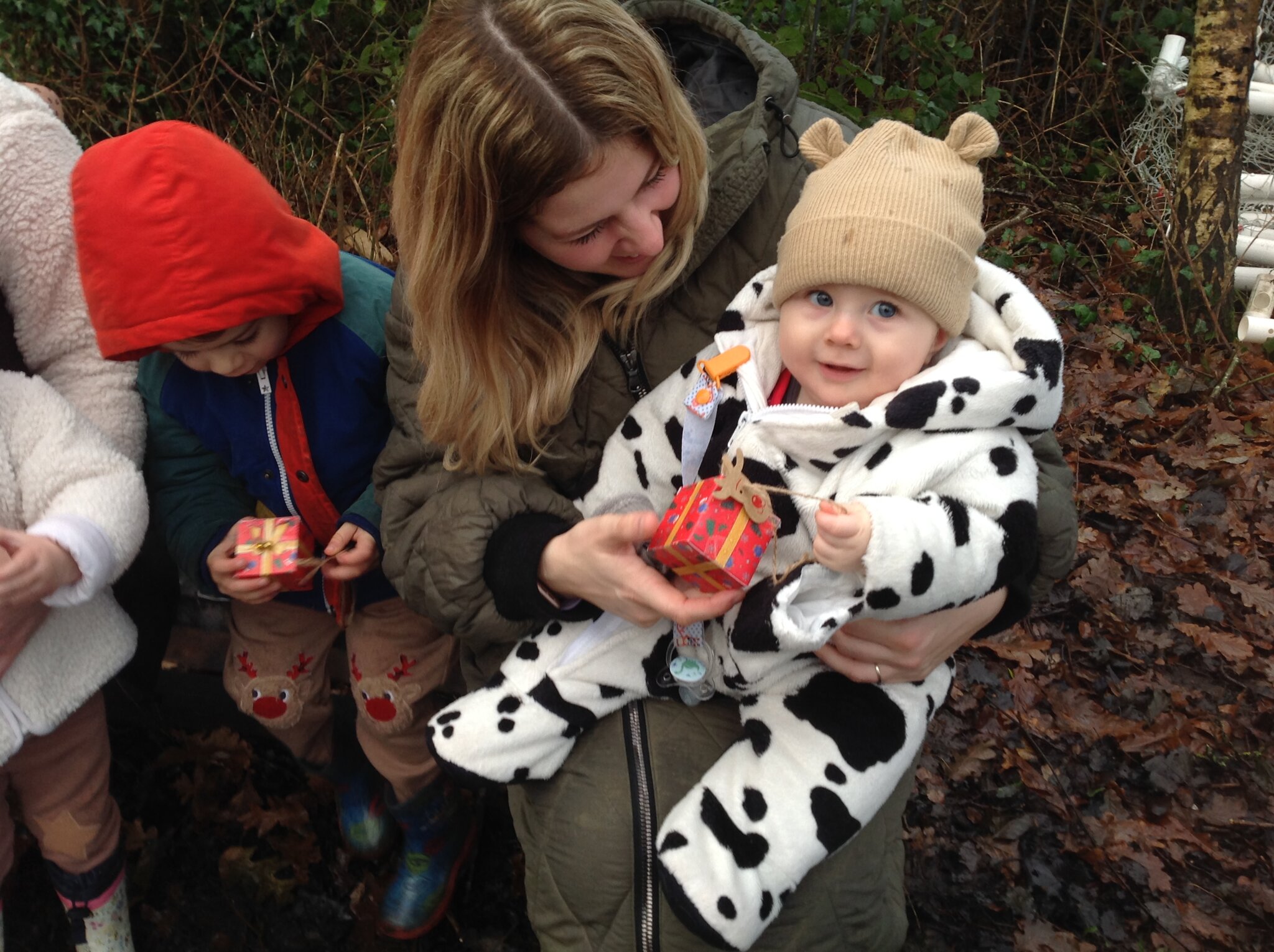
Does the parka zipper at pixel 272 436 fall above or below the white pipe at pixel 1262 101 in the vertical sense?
below

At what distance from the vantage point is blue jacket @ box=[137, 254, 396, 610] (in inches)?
95.3

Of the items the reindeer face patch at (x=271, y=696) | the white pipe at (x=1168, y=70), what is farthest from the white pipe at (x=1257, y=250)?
the reindeer face patch at (x=271, y=696)

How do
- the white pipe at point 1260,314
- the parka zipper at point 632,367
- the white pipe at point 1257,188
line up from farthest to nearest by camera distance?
the white pipe at point 1257,188 → the white pipe at point 1260,314 → the parka zipper at point 632,367

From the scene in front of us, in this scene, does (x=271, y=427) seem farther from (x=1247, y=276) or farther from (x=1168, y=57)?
(x=1168, y=57)

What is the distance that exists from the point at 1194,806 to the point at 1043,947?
694 mm

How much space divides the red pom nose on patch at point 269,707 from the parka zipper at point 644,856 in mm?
1167

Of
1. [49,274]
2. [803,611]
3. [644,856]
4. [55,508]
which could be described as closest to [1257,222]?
[803,611]

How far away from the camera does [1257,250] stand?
4816 millimetres

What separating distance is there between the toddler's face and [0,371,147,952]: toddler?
0.32 metres

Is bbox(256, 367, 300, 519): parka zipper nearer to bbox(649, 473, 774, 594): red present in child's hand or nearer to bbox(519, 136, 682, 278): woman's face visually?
bbox(519, 136, 682, 278): woman's face

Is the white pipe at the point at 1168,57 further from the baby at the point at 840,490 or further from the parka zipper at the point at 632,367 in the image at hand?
the parka zipper at the point at 632,367

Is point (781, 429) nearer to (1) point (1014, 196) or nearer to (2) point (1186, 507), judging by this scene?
(2) point (1186, 507)

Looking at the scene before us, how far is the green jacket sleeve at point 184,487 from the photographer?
8.15ft

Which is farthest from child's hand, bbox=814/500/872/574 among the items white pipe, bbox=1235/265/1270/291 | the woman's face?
white pipe, bbox=1235/265/1270/291
